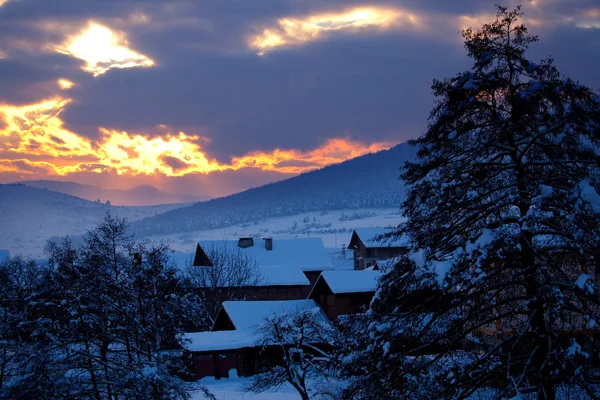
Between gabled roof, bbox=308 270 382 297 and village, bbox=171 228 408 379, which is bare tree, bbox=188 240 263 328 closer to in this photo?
village, bbox=171 228 408 379

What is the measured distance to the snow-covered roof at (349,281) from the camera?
134 feet

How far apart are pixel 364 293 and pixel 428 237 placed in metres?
32.0

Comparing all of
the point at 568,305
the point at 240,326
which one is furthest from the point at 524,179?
the point at 240,326

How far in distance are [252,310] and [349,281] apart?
810cm

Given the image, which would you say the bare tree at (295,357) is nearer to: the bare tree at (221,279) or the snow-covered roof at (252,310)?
the snow-covered roof at (252,310)

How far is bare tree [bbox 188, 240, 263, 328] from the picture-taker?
53.5m

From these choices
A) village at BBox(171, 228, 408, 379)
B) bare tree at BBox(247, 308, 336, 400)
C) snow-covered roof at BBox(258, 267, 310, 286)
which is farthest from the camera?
snow-covered roof at BBox(258, 267, 310, 286)

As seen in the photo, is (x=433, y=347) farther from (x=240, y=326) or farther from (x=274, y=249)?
(x=274, y=249)

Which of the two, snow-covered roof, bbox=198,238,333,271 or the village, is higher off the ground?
snow-covered roof, bbox=198,238,333,271

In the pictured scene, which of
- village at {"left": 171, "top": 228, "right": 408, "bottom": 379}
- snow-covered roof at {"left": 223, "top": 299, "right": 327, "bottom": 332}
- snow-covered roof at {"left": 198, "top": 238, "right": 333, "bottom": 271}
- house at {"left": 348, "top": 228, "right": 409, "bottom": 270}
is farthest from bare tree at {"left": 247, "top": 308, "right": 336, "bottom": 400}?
house at {"left": 348, "top": 228, "right": 409, "bottom": 270}

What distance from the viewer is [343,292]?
40500mm

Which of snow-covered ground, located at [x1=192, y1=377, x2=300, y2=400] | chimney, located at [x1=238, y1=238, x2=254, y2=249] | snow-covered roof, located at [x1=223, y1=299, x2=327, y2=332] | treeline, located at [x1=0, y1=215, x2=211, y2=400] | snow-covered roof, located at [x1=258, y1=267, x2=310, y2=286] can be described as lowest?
snow-covered ground, located at [x1=192, y1=377, x2=300, y2=400]

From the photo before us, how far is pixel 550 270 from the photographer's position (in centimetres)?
988

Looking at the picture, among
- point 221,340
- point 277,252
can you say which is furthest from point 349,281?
point 277,252
